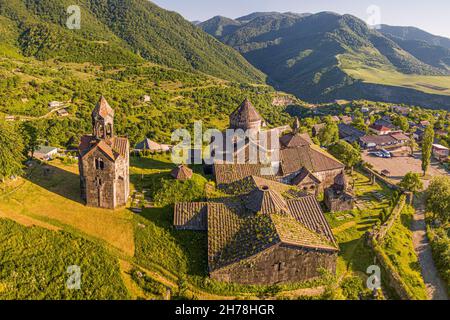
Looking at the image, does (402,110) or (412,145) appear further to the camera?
(402,110)

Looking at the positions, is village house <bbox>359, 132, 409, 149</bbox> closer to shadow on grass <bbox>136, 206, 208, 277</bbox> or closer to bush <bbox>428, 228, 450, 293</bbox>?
bush <bbox>428, 228, 450, 293</bbox>

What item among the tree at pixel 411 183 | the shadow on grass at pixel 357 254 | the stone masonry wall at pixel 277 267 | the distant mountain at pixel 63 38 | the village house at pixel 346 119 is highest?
the distant mountain at pixel 63 38

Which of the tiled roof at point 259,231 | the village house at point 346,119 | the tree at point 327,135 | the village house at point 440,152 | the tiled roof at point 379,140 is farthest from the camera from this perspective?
the village house at point 346,119

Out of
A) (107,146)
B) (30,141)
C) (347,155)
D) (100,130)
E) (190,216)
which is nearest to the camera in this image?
(190,216)

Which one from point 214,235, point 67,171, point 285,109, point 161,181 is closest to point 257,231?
point 214,235

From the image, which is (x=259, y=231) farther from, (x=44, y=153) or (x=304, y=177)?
(x=44, y=153)

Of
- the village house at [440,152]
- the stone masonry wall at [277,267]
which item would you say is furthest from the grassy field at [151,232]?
the village house at [440,152]

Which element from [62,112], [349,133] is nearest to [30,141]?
[62,112]

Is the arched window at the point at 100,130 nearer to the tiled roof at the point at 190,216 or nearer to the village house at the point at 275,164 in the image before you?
the tiled roof at the point at 190,216
